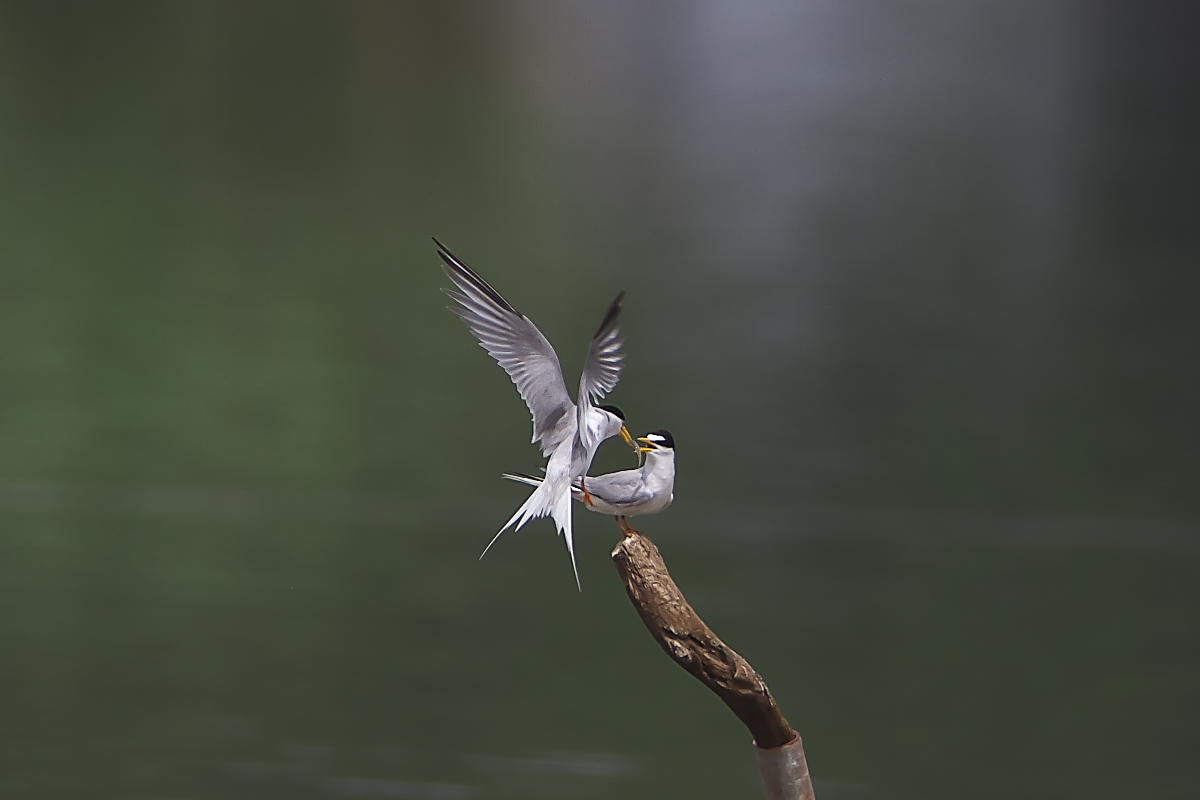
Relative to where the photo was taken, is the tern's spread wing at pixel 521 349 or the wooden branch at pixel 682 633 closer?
the tern's spread wing at pixel 521 349

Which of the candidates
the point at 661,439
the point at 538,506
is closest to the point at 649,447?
the point at 661,439

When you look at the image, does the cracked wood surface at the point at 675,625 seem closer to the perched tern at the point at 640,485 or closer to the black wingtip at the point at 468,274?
the perched tern at the point at 640,485

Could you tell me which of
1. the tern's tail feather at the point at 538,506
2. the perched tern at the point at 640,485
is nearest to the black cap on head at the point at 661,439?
the perched tern at the point at 640,485

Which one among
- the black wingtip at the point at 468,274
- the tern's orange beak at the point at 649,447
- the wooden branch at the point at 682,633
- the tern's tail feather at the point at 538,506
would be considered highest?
the black wingtip at the point at 468,274

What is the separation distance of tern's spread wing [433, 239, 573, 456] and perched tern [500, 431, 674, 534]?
0.17ft

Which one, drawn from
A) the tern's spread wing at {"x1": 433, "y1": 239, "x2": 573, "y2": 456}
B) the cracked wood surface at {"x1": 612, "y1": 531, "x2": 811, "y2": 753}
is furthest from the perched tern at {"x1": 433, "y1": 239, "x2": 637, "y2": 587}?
the cracked wood surface at {"x1": 612, "y1": 531, "x2": 811, "y2": 753}

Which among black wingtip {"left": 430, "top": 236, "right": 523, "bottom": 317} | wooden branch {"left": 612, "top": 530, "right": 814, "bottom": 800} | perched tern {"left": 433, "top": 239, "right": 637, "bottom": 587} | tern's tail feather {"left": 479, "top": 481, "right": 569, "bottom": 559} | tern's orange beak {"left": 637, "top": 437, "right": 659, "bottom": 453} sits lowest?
wooden branch {"left": 612, "top": 530, "right": 814, "bottom": 800}

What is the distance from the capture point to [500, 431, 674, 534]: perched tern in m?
1.14

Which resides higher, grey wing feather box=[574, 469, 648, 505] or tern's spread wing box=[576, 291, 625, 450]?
tern's spread wing box=[576, 291, 625, 450]

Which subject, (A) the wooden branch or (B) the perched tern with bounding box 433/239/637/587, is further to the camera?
(A) the wooden branch

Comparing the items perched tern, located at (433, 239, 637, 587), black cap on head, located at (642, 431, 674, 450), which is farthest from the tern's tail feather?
black cap on head, located at (642, 431, 674, 450)

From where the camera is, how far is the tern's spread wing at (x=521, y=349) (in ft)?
3.59

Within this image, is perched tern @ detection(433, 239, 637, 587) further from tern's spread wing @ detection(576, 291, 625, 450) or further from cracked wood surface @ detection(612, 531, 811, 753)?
cracked wood surface @ detection(612, 531, 811, 753)

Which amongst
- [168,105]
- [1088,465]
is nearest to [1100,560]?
[1088,465]
